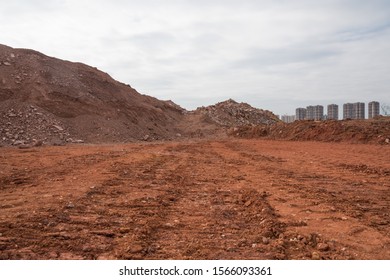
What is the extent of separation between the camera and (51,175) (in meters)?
7.59

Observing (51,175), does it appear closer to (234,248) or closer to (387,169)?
(234,248)

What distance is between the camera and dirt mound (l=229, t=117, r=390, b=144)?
16406 mm

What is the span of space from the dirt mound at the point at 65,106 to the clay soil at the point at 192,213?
975 cm

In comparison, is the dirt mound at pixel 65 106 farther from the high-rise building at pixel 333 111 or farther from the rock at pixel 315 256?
the high-rise building at pixel 333 111

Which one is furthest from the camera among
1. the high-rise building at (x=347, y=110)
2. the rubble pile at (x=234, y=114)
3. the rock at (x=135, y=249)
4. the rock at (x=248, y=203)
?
the high-rise building at (x=347, y=110)

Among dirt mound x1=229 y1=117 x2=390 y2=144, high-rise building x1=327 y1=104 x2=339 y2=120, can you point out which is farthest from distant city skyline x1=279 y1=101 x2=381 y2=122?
dirt mound x1=229 y1=117 x2=390 y2=144

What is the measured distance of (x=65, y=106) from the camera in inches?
816

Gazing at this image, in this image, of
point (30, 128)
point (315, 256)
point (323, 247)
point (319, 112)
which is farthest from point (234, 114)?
point (315, 256)

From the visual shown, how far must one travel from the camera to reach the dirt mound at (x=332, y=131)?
16406mm

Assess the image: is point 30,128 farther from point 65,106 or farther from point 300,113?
point 300,113

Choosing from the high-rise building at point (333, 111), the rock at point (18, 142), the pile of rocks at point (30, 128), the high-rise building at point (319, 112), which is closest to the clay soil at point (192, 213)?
the rock at point (18, 142)

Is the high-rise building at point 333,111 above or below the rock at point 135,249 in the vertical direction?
above

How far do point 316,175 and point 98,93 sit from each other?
62.1ft

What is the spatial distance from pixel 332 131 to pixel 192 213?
49.3ft
